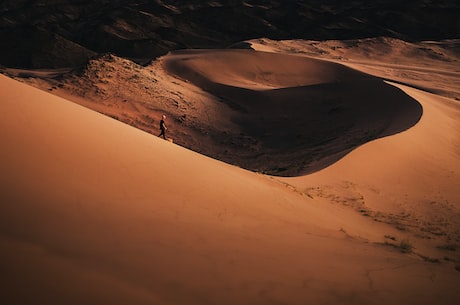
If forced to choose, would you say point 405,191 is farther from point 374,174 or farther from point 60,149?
point 60,149

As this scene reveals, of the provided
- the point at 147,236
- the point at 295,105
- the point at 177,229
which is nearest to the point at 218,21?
the point at 295,105

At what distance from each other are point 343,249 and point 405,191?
642 centimetres

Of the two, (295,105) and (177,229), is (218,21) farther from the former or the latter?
(177,229)

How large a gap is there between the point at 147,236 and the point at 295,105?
20.5m

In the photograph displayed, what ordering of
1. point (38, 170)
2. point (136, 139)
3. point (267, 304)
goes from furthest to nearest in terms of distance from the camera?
point (136, 139)
point (38, 170)
point (267, 304)

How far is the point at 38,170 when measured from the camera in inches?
179

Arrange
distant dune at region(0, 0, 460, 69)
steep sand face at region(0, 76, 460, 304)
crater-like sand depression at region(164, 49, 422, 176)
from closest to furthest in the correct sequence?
steep sand face at region(0, 76, 460, 304) → crater-like sand depression at region(164, 49, 422, 176) → distant dune at region(0, 0, 460, 69)

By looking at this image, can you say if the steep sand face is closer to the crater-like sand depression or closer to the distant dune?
the crater-like sand depression

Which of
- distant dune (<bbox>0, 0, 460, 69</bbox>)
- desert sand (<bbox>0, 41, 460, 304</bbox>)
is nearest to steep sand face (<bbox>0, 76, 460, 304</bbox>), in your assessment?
desert sand (<bbox>0, 41, 460, 304</bbox>)

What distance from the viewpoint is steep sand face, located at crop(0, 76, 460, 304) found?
305cm

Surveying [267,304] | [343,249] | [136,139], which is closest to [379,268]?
[343,249]

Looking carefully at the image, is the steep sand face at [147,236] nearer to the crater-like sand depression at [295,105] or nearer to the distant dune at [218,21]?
the crater-like sand depression at [295,105]

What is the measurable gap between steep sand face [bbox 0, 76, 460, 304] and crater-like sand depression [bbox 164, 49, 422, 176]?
7.27 metres

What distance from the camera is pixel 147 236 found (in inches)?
160
